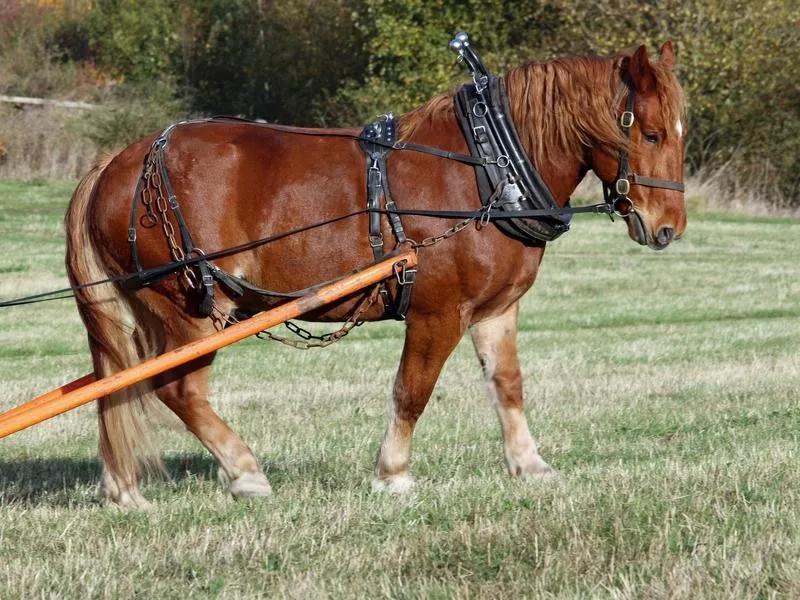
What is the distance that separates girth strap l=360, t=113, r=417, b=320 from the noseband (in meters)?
1.02

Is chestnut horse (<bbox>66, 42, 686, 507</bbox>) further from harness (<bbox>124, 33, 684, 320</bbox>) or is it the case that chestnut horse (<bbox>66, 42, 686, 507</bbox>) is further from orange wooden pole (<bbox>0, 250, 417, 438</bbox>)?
orange wooden pole (<bbox>0, 250, 417, 438</bbox>)

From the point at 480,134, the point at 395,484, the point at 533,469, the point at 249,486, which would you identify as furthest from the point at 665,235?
the point at 249,486

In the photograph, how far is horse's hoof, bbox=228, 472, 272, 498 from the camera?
6281mm

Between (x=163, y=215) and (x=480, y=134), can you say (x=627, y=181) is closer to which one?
(x=480, y=134)

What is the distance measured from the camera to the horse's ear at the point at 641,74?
20.0 ft

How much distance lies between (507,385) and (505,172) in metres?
1.22

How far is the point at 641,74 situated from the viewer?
6.12m

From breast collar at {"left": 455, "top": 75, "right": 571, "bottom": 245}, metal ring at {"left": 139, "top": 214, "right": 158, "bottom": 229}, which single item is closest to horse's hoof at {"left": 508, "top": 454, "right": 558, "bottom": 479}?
breast collar at {"left": 455, "top": 75, "right": 571, "bottom": 245}

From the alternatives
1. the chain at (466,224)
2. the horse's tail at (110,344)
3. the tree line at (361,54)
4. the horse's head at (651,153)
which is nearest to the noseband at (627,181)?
the horse's head at (651,153)

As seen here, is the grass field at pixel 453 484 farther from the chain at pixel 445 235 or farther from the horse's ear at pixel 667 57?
the horse's ear at pixel 667 57

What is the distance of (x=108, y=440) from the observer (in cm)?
645

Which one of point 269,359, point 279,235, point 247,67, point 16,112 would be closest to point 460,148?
point 279,235

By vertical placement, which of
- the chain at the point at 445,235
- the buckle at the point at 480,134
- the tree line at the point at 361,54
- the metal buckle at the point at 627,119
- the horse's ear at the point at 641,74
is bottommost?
A: the tree line at the point at 361,54

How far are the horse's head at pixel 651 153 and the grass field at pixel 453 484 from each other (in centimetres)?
122
